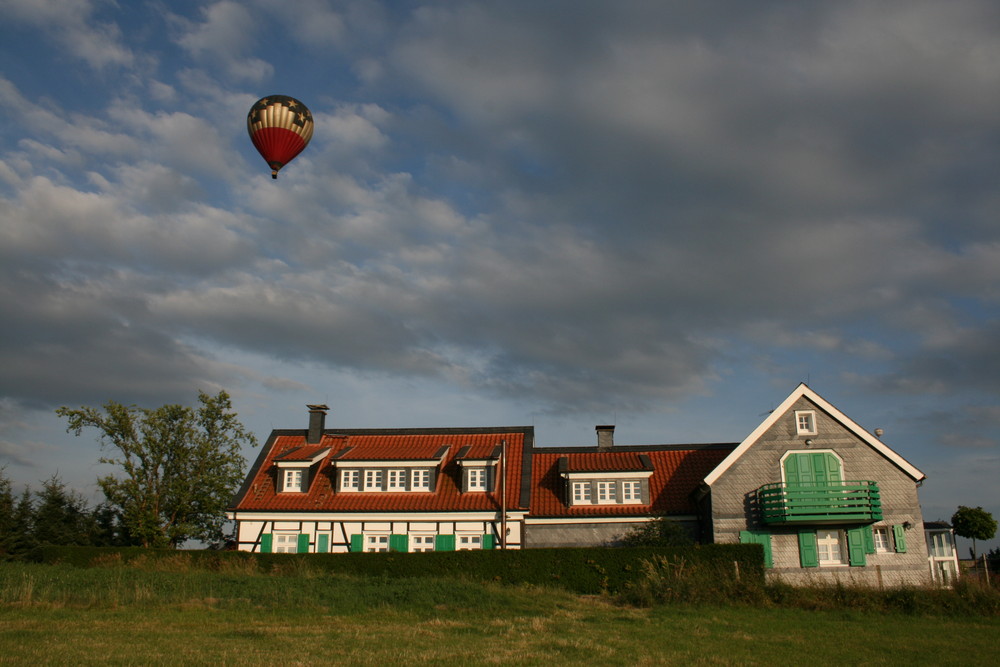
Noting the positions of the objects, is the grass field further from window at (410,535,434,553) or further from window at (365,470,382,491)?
window at (365,470,382,491)

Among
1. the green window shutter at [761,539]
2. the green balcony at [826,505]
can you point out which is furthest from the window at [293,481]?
the green balcony at [826,505]

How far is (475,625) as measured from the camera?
1728 centimetres

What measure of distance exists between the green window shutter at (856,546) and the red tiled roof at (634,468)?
22.0 ft

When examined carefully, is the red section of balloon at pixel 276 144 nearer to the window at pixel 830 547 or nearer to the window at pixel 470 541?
the window at pixel 470 541

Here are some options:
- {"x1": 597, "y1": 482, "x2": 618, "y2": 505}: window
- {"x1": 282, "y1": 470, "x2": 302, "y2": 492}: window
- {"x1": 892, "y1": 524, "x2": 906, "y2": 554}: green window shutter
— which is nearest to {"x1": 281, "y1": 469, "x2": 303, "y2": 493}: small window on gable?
{"x1": 282, "y1": 470, "x2": 302, "y2": 492}: window

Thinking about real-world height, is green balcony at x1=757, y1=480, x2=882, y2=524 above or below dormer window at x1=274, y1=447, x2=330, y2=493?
below

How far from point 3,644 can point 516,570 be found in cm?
1815

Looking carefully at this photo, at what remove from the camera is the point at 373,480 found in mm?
36312

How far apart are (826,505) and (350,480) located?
21586 millimetres

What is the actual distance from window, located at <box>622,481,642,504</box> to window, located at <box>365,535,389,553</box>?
11.3 m

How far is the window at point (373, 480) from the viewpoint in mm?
36188

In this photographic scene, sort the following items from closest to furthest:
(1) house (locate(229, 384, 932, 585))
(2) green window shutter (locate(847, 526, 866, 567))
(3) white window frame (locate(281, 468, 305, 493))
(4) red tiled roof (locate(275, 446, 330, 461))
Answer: (2) green window shutter (locate(847, 526, 866, 567)), (1) house (locate(229, 384, 932, 585)), (3) white window frame (locate(281, 468, 305, 493)), (4) red tiled roof (locate(275, 446, 330, 461))

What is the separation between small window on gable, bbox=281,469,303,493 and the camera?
120 ft

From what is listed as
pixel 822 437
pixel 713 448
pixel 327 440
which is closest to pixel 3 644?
pixel 327 440
